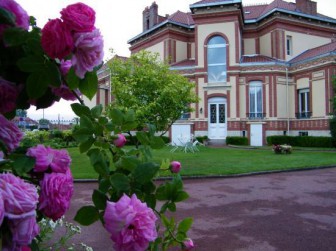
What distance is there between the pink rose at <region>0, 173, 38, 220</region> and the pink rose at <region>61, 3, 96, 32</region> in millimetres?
423

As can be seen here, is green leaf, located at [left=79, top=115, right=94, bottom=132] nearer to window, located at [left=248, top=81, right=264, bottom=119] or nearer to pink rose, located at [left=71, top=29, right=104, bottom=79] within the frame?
pink rose, located at [left=71, top=29, right=104, bottom=79]

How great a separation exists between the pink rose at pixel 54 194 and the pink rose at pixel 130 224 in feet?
0.44

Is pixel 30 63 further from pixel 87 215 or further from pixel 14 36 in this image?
pixel 87 215

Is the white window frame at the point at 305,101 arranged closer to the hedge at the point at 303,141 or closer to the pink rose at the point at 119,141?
the hedge at the point at 303,141

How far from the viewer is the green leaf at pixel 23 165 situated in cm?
91

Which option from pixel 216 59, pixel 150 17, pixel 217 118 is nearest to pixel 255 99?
pixel 217 118

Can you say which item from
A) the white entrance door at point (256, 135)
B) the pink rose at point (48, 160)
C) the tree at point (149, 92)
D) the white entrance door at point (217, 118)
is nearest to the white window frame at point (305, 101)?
the white entrance door at point (256, 135)

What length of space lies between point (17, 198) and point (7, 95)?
361 millimetres

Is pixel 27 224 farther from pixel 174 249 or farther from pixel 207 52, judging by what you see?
pixel 207 52

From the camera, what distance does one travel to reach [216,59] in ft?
82.5

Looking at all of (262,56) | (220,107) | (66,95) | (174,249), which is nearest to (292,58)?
(262,56)

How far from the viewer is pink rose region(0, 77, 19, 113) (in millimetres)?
941

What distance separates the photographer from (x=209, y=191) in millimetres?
7945

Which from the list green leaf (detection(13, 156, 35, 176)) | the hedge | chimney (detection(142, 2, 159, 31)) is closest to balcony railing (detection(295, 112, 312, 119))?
the hedge
